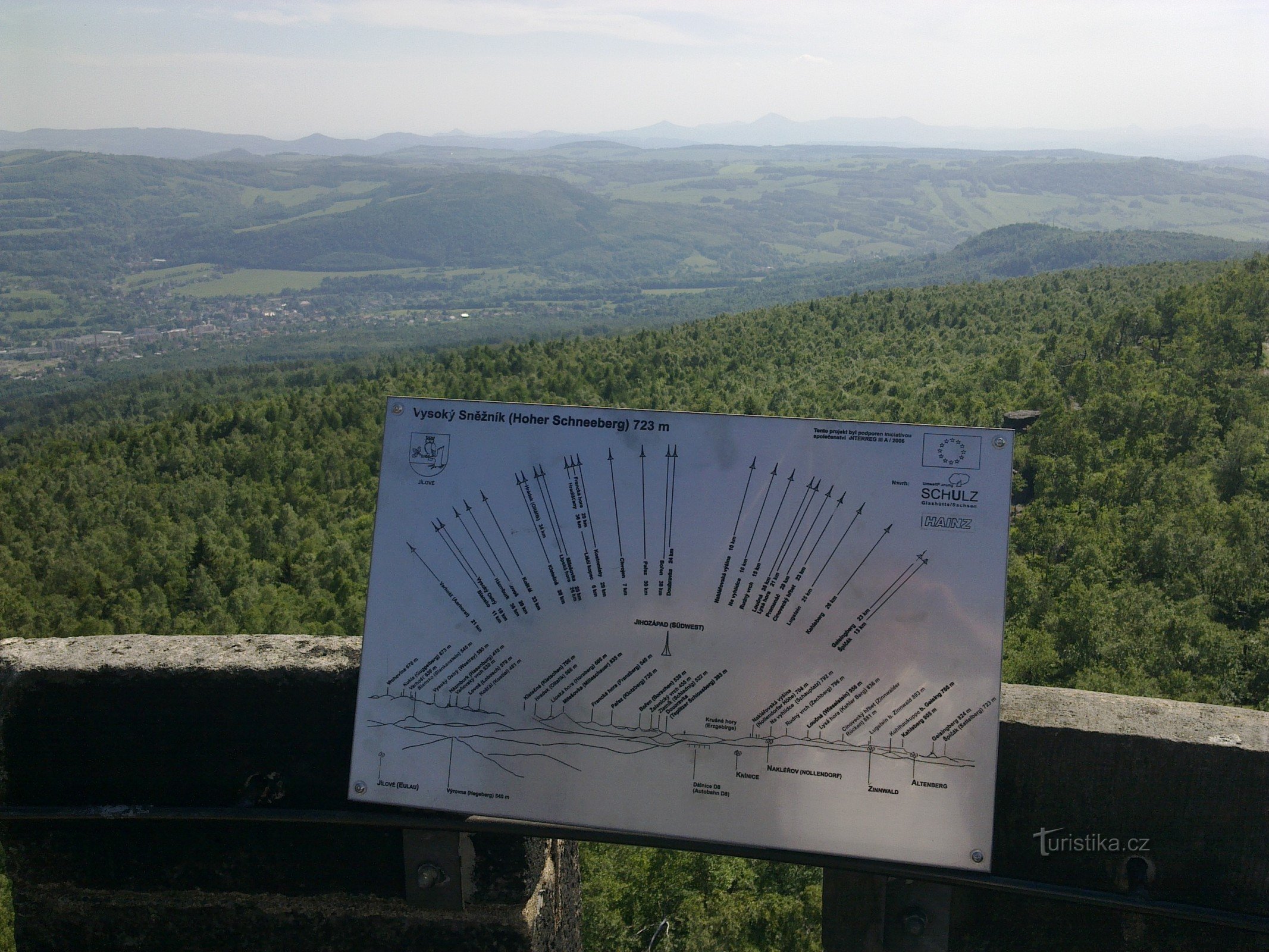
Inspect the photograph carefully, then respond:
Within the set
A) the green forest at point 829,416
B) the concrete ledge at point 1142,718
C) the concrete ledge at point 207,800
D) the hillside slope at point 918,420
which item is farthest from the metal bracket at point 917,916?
the hillside slope at point 918,420

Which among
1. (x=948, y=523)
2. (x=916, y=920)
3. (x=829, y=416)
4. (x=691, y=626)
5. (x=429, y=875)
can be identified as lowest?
(x=829, y=416)

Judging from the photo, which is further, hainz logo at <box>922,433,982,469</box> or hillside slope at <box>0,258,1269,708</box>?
hillside slope at <box>0,258,1269,708</box>

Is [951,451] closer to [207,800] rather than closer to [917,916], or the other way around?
[917,916]

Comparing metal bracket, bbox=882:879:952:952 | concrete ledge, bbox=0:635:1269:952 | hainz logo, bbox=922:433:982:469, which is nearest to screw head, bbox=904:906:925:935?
metal bracket, bbox=882:879:952:952

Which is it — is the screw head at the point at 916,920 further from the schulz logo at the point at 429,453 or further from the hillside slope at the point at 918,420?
the hillside slope at the point at 918,420

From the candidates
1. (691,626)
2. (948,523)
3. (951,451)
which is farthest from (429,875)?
(951,451)

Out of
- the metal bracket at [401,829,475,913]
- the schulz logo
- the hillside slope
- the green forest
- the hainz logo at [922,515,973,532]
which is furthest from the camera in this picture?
the hillside slope

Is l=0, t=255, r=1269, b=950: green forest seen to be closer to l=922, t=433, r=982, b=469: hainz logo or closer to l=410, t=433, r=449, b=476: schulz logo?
l=410, t=433, r=449, b=476: schulz logo

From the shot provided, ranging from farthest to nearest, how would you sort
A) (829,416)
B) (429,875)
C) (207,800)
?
1. (829,416)
2. (207,800)
3. (429,875)
